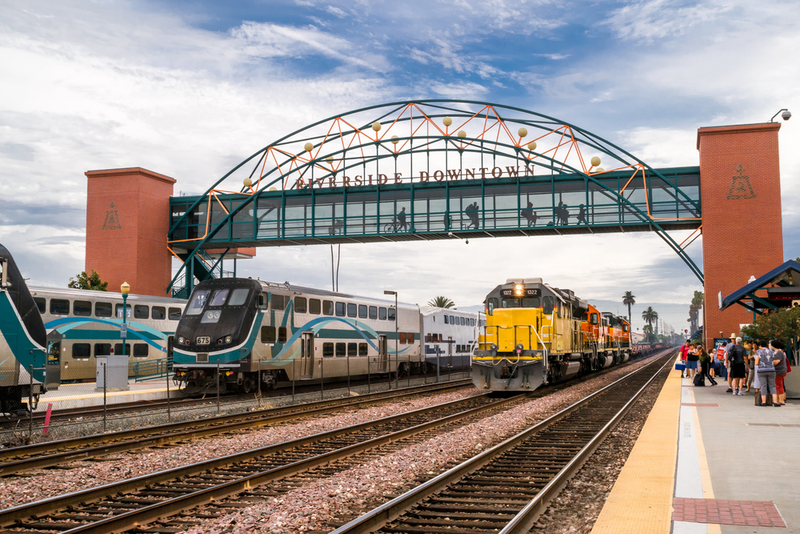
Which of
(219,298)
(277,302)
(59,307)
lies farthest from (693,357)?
(59,307)

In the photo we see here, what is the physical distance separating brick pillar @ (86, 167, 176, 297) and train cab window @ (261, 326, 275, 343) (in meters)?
24.6

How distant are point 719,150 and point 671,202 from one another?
3896 millimetres

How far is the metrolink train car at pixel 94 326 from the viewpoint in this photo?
2597cm

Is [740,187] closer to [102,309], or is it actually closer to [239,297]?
[239,297]

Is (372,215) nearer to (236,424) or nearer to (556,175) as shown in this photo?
(556,175)

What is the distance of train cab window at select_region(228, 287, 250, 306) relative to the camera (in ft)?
Answer: 75.7

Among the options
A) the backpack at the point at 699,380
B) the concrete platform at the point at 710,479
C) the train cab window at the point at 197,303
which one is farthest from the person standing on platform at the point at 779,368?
the train cab window at the point at 197,303

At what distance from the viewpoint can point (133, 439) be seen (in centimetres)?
1343

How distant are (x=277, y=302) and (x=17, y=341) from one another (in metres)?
10.7

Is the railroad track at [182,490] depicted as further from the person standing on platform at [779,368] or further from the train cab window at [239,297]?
the train cab window at [239,297]

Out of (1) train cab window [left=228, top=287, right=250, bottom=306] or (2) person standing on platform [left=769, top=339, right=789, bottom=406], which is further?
(1) train cab window [left=228, top=287, right=250, bottom=306]

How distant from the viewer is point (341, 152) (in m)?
44.7

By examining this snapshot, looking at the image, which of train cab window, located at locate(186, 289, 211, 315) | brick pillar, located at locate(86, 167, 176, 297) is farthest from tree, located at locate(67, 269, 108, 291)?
train cab window, located at locate(186, 289, 211, 315)

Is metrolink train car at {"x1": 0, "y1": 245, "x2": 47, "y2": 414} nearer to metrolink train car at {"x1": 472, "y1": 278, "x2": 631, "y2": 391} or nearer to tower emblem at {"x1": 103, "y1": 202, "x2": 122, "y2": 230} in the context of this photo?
metrolink train car at {"x1": 472, "y1": 278, "x2": 631, "y2": 391}
